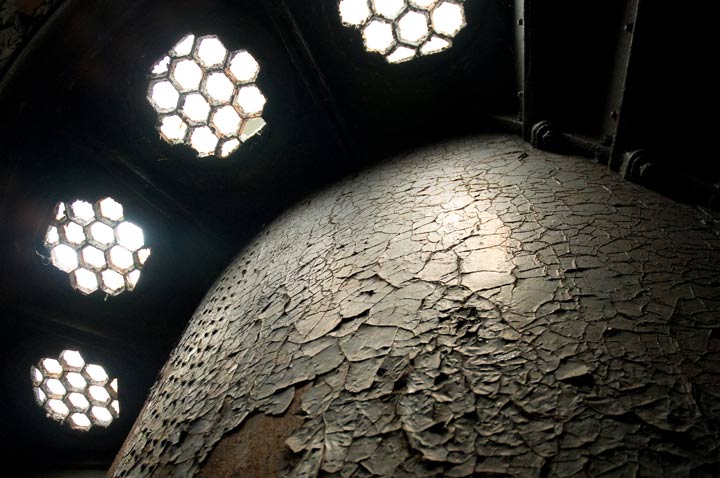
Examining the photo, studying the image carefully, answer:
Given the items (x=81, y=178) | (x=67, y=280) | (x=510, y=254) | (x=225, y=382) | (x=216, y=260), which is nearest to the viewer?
(x=510, y=254)

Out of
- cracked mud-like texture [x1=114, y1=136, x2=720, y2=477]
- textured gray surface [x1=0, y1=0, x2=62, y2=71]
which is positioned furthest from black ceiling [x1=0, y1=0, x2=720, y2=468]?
cracked mud-like texture [x1=114, y1=136, x2=720, y2=477]

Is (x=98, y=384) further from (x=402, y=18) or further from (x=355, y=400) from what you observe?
(x=402, y=18)

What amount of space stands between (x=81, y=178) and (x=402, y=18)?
6.13 ft

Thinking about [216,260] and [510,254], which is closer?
[510,254]

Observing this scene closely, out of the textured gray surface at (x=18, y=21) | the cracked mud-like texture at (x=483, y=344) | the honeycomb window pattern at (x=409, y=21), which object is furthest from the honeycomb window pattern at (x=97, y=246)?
the honeycomb window pattern at (x=409, y=21)

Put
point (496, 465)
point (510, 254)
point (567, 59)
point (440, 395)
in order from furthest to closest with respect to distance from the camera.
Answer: point (567, 59)
point (510, 254)
point (440, 395)
point (496, 465)

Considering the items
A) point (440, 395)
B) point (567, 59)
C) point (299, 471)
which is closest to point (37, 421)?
point (299, 471)

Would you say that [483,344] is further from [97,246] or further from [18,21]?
[97,246]

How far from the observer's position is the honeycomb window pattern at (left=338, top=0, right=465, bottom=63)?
2002 millimetres

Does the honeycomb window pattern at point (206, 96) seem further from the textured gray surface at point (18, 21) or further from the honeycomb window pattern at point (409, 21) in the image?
the honeycomb window pattern at point (409, 21)

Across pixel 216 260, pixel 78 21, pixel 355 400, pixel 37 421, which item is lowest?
pixel 37 421

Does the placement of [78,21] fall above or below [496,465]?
above

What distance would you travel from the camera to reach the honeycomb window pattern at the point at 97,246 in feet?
6.82

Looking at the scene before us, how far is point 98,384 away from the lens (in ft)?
8.22
